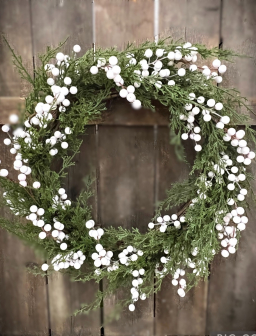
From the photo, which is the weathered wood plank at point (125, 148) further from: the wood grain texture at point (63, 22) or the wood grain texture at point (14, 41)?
the wood grain texture at point (14, 41)

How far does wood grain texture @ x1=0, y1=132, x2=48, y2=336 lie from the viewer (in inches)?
42.3

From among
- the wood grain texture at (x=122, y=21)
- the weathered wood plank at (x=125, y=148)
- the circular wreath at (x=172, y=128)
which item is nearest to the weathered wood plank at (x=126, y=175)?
the weathered wood plank at (x=125, y=148)

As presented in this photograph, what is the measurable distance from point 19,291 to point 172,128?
0.84 metres

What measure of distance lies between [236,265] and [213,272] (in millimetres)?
87

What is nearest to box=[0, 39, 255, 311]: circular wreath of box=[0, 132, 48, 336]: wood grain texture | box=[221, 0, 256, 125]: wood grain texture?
box=[221, 0, 256, 125]: wood grain texture

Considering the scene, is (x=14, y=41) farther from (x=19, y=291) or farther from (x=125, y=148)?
(x=19, y=291)

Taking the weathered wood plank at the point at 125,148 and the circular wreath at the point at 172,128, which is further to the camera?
the weathered wood plank at the point at 125,148

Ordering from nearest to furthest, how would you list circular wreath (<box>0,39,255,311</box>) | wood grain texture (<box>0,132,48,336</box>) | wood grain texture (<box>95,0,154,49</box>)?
circular wreath (<box>0,39,255,311</box>) → wood grain texture (<box>95,0,154,49</box>) → wood grain texture (<box>0,132,48,336</box>)

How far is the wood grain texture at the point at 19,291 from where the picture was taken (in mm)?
1074

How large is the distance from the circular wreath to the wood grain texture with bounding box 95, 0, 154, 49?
0.10m

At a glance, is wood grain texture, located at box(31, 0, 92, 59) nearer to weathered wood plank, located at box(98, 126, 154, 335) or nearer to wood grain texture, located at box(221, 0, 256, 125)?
weathered wood plank, located at box(98, 126, 154, 335)

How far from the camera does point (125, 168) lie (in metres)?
1.01

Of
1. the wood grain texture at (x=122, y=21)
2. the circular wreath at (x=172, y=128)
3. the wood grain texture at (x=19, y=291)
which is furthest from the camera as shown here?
the wood grain texture at (x=19, y=291)

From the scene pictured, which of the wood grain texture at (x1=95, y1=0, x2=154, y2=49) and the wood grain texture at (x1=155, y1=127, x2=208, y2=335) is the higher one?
the wood grain texture at (x1=95, y1=0, x2=154, y2=49)
